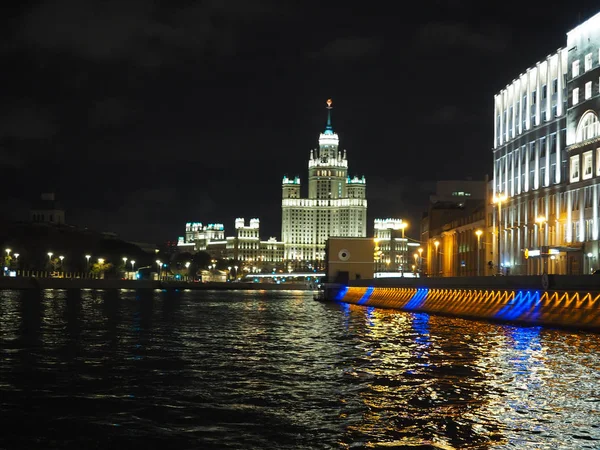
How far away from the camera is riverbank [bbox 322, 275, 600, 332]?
44.4 meters

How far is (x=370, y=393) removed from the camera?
74.3ft

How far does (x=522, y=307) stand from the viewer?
52906 millimetres

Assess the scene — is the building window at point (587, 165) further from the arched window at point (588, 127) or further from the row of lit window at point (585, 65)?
the row of lit window at point (585, 65)

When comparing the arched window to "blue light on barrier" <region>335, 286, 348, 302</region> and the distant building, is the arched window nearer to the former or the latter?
the distant building

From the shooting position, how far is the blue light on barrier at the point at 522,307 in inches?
2009

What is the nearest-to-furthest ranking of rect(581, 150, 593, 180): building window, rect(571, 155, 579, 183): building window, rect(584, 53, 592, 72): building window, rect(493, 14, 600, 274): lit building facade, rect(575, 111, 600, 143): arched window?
rect(575, 111, 600, 143): arched window
rect(493, 14, 600, 274): lit building facade
rect(581, 150, 593, 180): building window
rect(584, 53, 592, 72): building window
rect(571, 155, 579, 183): building window

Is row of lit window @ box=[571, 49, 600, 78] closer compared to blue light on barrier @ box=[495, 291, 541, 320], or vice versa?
blue light on barrier @ box=[495, 291, 541, 320]

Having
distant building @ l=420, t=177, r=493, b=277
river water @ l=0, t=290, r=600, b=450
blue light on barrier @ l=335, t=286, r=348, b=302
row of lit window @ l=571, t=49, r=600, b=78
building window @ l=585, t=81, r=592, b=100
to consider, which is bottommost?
river water @ l=0, t=290, r=600, b=450

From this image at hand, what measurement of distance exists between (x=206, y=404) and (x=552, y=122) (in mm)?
69488

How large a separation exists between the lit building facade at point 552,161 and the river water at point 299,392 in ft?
114

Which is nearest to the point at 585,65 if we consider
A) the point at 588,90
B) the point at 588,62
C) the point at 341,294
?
the point at 588,62

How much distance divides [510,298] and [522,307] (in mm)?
2770

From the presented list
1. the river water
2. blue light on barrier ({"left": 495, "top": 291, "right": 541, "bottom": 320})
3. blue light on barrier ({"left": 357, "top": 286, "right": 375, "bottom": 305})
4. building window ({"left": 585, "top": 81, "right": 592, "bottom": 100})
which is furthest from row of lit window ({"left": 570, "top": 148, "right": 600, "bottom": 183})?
the river water

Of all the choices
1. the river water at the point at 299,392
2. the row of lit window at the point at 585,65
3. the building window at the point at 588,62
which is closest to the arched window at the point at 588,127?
the building window at the point at 588,62
